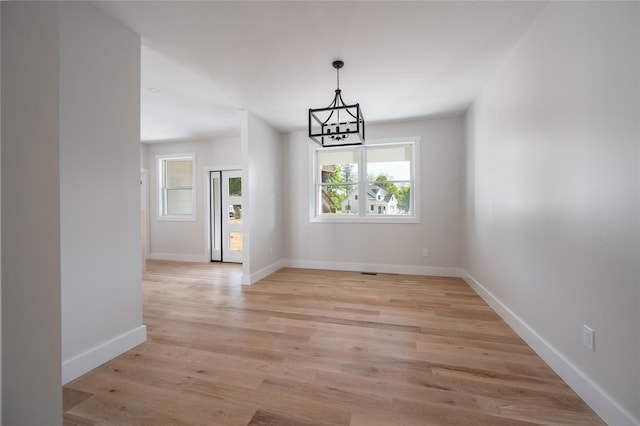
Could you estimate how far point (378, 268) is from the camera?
4.57m

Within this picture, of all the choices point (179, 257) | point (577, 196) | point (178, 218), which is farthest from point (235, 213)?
point (577, 196)

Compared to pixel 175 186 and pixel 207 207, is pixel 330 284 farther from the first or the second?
pixel 175 186

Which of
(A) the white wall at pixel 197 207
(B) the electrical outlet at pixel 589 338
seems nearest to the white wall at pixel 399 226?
(A) the white wall at pixel 197 207

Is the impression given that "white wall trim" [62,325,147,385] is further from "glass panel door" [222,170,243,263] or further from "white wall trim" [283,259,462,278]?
"glass panel door" [222,170,243,263]

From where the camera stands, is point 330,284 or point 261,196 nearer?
point 330,284

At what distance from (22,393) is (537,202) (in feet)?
9.38

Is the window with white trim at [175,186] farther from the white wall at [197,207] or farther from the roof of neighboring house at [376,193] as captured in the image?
the roof of neighboring house at [376,193]

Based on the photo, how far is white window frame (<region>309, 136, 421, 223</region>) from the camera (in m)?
4.42

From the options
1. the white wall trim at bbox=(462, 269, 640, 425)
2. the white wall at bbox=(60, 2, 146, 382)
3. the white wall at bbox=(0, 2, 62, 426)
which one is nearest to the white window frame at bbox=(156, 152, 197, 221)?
the white wall at bbox=(60, 2, 146, 382)

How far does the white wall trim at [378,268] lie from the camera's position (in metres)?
4.29

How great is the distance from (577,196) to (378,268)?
323 centimetres

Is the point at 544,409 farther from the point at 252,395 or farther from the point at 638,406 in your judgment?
the point at 252,395

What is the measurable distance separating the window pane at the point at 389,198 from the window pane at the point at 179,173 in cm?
403

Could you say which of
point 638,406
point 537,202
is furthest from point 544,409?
point 537,202
